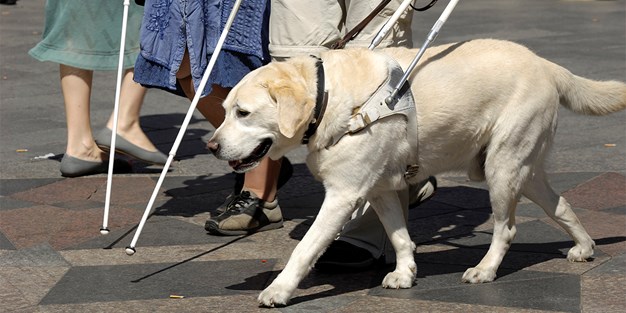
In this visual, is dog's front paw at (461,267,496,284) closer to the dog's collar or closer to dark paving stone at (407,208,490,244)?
dark paving stone at (407,208,490,244)

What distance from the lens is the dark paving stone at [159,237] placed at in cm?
602

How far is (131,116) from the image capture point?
8.05 m

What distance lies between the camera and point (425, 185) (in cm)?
630

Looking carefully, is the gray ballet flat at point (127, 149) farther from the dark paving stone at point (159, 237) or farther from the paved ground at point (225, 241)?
the dark paving stone at point (159, 237)

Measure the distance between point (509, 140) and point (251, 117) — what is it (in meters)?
1.21

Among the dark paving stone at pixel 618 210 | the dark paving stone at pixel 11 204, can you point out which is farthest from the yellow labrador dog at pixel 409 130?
the dark paving stone at pixel 11 204

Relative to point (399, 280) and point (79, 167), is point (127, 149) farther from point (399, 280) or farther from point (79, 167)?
point (399, 280)

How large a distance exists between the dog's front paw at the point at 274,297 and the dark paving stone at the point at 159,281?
0.98 feet

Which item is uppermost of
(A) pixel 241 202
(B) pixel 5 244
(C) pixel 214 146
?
(C) pixel 214 146

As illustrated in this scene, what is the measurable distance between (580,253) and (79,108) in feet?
12.3

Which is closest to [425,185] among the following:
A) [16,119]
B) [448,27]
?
[16,119]

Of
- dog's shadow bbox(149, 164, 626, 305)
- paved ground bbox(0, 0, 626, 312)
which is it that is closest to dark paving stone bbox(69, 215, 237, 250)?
paved ground bbox(0, 0, 626, 312)

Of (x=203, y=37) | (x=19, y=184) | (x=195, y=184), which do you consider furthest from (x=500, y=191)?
(x=19, y=184)

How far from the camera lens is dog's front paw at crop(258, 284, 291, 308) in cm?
487
